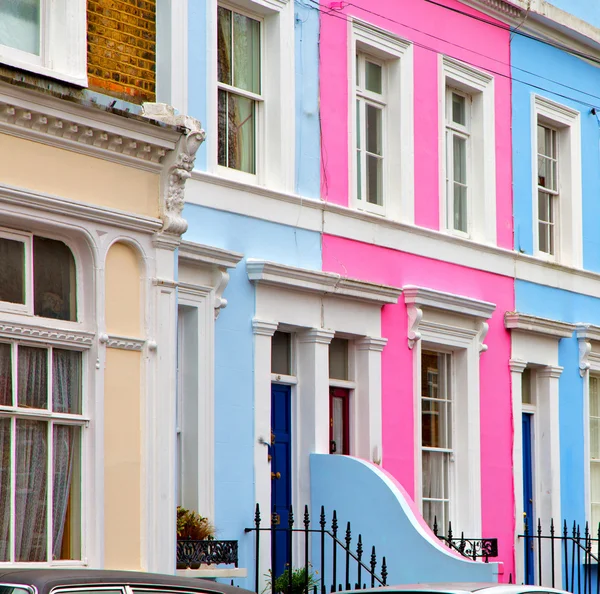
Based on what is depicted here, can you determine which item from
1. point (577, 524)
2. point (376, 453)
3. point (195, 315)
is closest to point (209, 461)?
point (195, 315)

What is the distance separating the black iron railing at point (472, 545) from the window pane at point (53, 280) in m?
6.24

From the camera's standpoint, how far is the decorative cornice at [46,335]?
1051 cm

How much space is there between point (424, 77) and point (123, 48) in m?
6.27

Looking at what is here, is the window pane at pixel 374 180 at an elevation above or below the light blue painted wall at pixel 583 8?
below

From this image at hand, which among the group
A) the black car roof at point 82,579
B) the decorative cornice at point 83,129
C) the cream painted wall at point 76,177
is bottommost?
the black car roof at point 82,579

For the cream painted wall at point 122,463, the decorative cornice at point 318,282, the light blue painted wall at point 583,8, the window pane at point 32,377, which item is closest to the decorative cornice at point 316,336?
the decorative cornice at point 318,282

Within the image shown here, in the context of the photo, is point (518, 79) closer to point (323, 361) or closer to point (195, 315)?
point (323, 361)

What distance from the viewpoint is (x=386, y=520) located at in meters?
14.8

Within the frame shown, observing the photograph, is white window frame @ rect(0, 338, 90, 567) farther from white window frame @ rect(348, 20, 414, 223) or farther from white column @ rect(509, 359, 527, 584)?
white column @ rect(509, 359, 527, 584)


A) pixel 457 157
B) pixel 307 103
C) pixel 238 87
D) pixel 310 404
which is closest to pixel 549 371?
pixel 457 157

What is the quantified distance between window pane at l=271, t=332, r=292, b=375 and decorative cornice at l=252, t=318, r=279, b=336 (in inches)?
20.0

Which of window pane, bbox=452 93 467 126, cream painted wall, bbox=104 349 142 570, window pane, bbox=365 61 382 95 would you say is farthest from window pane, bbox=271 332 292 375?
window pane, bbox=452 93 467 126

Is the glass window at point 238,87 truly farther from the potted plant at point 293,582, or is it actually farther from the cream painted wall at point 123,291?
the potted plant at point 293,582

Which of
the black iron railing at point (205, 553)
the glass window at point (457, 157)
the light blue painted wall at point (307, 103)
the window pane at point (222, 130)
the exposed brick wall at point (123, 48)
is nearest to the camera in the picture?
the exposed brick wall at point (123, 48)
